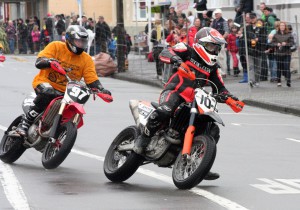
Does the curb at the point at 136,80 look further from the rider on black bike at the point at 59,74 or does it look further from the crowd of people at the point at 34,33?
the rider on black bike at the point at 59,74

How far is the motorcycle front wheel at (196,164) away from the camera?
390 inches

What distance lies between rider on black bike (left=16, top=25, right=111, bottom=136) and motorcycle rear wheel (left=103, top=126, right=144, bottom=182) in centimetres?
117

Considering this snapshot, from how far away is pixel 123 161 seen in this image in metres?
11.1

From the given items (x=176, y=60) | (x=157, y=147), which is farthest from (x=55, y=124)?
(x=176, y=60)

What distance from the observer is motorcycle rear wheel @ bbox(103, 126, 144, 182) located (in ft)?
35.4

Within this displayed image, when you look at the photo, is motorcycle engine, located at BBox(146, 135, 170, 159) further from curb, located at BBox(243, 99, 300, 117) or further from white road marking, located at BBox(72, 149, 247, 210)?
curb, located at BBox(243, 99, 300, 117)

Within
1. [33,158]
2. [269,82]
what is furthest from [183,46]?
[269,82]

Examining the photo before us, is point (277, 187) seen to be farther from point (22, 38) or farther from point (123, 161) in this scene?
point (22, 38)

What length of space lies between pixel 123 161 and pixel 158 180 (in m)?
0.45

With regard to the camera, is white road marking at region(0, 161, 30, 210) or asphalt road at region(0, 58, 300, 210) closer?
white road marking at region(0, 161, 30, 210)

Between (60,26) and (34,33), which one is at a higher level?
(60,26)

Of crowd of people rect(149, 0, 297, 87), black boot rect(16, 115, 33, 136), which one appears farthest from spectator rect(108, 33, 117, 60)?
black boot rect(16, 115, 33, 136)

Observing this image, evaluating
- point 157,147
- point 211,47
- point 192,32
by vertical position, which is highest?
point 211,47

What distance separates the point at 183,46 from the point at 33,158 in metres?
3.38
